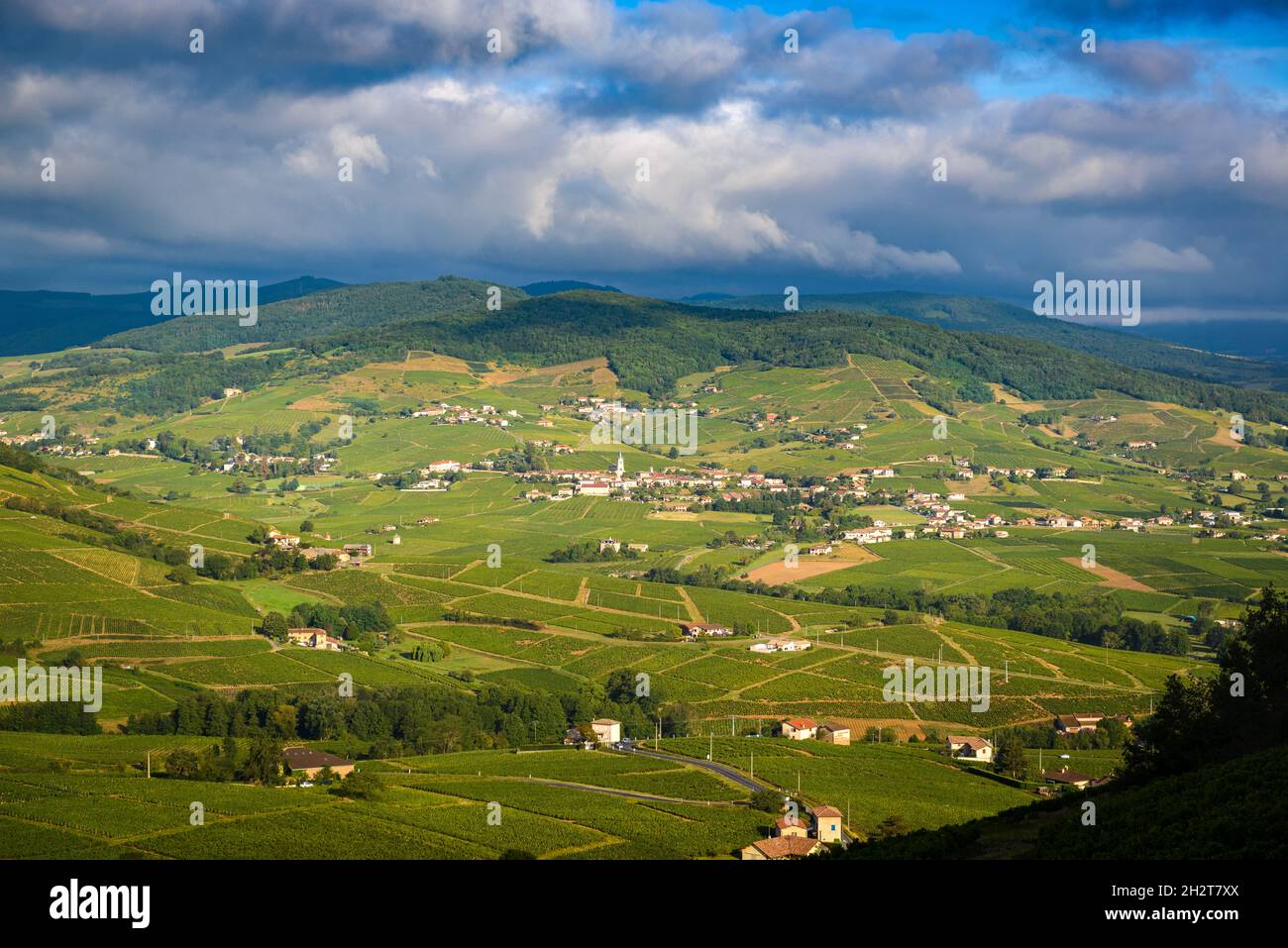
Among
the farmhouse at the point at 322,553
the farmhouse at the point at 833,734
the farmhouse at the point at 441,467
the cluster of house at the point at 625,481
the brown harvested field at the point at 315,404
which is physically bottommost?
the farmhouse at the point at 833,734

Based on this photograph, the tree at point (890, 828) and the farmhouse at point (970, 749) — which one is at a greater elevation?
the tree at point (890, 828)

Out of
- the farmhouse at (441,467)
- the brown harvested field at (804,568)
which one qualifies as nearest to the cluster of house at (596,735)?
the brown harvested field at (804,568)

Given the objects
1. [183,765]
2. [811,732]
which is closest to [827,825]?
[811,732]

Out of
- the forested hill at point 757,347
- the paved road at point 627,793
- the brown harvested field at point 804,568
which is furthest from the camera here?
the forested hill at point 757,347

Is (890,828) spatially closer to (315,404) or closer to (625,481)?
(625,481)

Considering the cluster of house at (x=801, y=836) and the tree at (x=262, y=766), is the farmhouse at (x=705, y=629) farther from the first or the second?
the cluster of house at (x=801, y=836)

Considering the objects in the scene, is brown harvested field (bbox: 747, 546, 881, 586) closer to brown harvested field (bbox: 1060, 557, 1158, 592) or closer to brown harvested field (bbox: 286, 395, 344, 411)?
brown harvested field (bbox: 1060, 557, 1158, 592)
